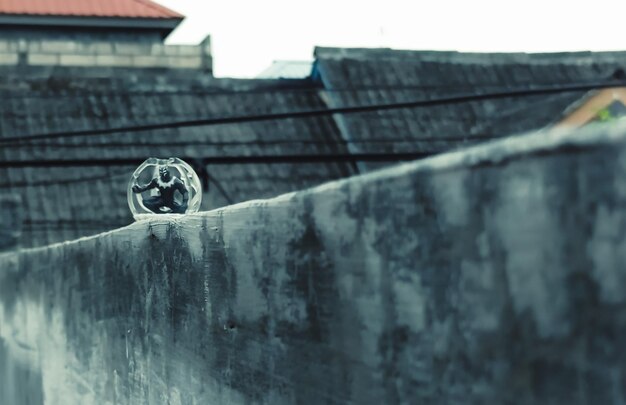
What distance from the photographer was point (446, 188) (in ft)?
5.25

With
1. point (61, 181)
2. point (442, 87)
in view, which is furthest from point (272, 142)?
point (442, 87)

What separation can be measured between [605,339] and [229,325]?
5.15 feet

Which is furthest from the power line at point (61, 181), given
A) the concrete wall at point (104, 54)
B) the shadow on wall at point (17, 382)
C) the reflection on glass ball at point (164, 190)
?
the reflection on glass ball at point (164, 190)

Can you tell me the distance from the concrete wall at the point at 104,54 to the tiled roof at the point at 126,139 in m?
3.11

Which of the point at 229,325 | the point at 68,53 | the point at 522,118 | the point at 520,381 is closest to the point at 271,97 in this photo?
the point at 522,118

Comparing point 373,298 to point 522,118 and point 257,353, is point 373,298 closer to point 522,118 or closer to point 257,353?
point 257,353

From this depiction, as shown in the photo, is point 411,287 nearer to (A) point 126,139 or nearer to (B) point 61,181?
(B) point 61,181

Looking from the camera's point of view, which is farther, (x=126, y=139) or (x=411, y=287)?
(x=126, y=139)

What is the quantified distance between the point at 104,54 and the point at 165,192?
65.3 ft

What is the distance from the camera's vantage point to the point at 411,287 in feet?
5.73

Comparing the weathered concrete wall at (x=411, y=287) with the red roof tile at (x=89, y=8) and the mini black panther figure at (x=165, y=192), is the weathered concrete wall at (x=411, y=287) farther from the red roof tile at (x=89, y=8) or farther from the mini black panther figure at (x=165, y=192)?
the red roof tile at (x=89, y=8)

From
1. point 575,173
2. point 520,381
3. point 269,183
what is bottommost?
point 520,381

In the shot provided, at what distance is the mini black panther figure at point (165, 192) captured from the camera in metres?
4.27

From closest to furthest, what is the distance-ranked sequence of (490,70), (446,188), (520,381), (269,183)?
(520,381) < (446,188) < (269,183) < (490,70)
